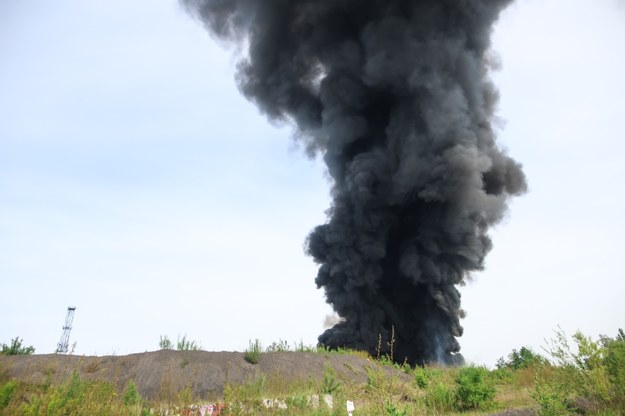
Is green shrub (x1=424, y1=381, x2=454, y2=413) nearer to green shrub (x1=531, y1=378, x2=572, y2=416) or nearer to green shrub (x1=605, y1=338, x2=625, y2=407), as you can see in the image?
green shrub (x1=531, y1=378, x2=572, y2=416)

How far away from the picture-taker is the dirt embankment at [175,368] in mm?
12703

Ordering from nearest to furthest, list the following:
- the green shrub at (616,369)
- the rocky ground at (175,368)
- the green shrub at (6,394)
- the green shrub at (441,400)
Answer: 1. the green shrub at (6,394)
2. the green shrub at (616,369)
3. the green shrub at (441,400)
4. the rocky ground at (175,368)

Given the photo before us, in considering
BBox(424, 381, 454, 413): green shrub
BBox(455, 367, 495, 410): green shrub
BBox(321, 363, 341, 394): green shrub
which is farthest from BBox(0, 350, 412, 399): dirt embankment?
BBox(455, 367, 495, 410): green shrub

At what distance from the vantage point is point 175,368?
14094 mm

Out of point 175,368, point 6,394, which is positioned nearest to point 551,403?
point 6,394

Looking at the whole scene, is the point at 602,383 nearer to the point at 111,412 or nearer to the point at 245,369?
the point at 111,412

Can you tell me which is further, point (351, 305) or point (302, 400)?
point (351, 305)

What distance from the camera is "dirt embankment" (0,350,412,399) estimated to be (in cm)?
1270

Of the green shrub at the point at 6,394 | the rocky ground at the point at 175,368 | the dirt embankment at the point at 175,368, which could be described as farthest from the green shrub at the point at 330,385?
the green shrub at the point at 6,394

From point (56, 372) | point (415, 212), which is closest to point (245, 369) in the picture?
point (56, 372)

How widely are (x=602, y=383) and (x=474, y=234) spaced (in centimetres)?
2706

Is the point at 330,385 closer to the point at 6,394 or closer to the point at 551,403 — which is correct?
the point at 551,403

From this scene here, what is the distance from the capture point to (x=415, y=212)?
126 ft

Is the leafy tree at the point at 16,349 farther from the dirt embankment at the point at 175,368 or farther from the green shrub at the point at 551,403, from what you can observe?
the green shrub at the point at 551,403
